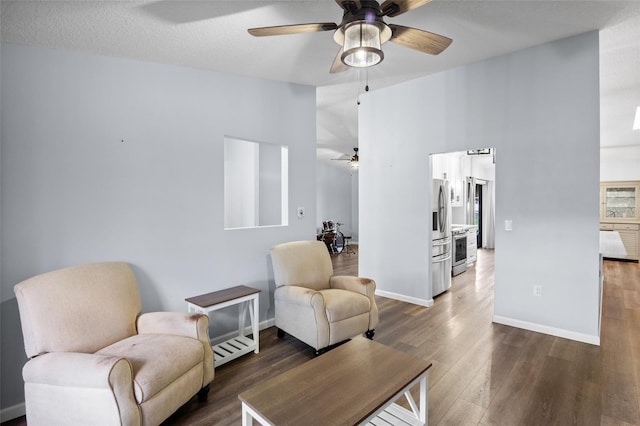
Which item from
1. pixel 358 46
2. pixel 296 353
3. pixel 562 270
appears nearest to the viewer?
pixel 358 46

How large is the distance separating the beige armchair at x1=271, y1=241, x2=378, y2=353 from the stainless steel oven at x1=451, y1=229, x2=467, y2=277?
123 inches

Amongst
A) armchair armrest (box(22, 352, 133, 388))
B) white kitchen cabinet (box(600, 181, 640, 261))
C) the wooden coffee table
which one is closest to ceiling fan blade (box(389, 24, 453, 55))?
the wooden coffee table

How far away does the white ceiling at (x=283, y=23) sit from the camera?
209 centimetres

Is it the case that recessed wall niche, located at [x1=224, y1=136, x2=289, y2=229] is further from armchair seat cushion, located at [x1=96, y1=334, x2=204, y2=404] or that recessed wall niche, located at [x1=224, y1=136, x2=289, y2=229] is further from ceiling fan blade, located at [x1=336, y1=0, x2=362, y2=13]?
ceiling fan blade, located at [x1=336, y1=0, x2=362, y2=13]

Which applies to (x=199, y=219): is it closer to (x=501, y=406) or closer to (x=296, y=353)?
(x=296, y=353)

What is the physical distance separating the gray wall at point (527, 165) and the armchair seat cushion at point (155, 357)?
10.1 feet

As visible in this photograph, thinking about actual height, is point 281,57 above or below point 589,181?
above

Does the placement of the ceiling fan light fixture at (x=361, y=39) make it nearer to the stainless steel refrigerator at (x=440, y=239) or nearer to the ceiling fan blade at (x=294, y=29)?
the ceiling fan blade at (x=294, y=29)

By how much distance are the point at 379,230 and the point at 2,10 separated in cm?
421

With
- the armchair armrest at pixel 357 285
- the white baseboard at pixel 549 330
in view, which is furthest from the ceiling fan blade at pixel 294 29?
the white baseboard at pixel 549 330

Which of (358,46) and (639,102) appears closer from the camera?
(358,46)

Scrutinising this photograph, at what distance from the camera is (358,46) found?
5.87 feet

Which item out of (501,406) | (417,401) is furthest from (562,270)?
(417,401)

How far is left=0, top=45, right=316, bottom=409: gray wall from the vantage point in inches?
84.6
